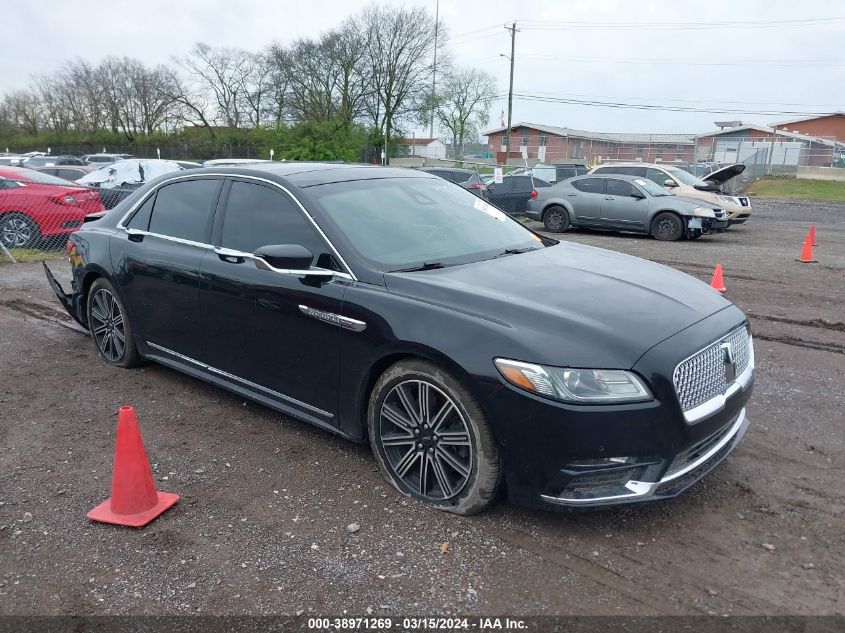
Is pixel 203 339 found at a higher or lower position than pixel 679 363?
lower

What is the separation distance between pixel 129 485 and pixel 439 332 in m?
1.75

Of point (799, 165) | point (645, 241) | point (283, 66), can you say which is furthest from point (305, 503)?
point (283, 66)

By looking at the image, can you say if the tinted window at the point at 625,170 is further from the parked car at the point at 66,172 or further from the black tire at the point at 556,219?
the parked car at the point at 66,172

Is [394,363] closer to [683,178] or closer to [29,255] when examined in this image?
[29,255]

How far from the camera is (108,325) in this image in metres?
5.55

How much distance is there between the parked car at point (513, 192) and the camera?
18547 mm

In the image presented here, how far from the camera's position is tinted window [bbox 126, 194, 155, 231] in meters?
5.11

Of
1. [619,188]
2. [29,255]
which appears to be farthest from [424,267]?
[619,188]

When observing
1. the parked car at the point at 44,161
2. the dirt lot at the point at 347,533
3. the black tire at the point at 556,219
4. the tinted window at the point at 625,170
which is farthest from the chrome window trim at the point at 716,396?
the parked car at the point at 44,161

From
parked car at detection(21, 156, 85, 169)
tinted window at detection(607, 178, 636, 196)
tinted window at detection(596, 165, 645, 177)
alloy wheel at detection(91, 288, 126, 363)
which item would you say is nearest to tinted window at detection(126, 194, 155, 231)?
alloy wheel at detection(91, 288, 126, 363)

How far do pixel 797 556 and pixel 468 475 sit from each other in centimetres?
151

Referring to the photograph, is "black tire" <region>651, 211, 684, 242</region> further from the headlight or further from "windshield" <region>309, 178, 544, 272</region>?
the headlight

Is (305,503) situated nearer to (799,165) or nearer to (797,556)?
(797,556)

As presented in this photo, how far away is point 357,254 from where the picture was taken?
3732 mm
